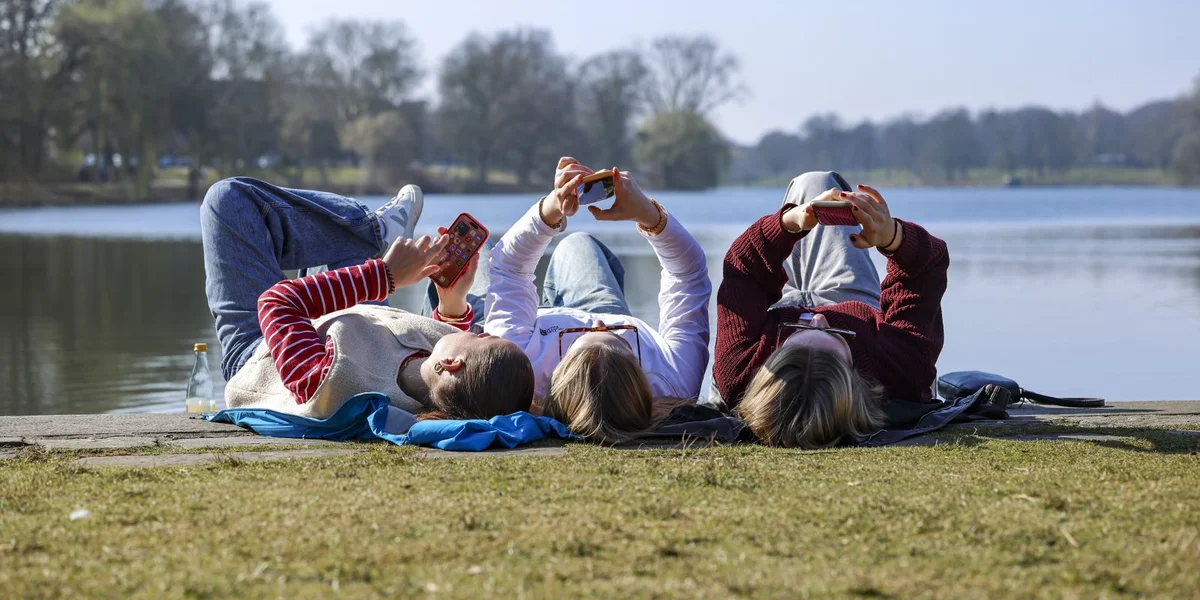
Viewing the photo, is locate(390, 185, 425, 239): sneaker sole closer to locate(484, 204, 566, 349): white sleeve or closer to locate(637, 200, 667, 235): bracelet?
locate(484, 204, 566, 349): white sleeve

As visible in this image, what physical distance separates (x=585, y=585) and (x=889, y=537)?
2.58 feet

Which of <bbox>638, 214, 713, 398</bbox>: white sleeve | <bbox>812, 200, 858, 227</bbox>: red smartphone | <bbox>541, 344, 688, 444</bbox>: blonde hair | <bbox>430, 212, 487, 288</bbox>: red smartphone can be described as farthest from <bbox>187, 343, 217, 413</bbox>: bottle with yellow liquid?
<bbox>812, 200, 858, 227</bbox>: red smartphone

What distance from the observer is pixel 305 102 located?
2950 inches

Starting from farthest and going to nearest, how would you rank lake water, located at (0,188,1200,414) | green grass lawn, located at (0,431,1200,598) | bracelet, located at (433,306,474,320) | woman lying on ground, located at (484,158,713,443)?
lake water, located at (0,188,1200,414)
bracelet, located at (433,306,474,320)
woman lying on ground, located at (484,158,713,443)
green grass lawn, located at (0,431,1200,598)

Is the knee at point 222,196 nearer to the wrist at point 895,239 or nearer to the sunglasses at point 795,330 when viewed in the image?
the sunglasses at point 795,330

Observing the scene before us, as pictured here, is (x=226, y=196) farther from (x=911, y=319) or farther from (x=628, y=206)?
(x=911, y=319)

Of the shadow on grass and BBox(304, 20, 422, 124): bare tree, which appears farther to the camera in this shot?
BBox(304, 20, 422, 124): bare tree

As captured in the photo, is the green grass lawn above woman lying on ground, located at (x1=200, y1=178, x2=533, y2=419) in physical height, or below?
below

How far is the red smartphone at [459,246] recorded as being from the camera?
4734mm

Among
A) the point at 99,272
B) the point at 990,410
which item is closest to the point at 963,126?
the point at 99,272

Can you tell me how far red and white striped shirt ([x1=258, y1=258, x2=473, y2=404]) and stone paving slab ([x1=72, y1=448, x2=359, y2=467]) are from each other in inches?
14.7

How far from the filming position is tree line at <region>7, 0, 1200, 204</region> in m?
55.0

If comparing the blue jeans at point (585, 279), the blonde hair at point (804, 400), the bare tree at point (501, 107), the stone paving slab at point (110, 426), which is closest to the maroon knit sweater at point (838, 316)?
the blonde hair at point (804, 400)

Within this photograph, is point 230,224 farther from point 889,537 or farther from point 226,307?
point 889,537
